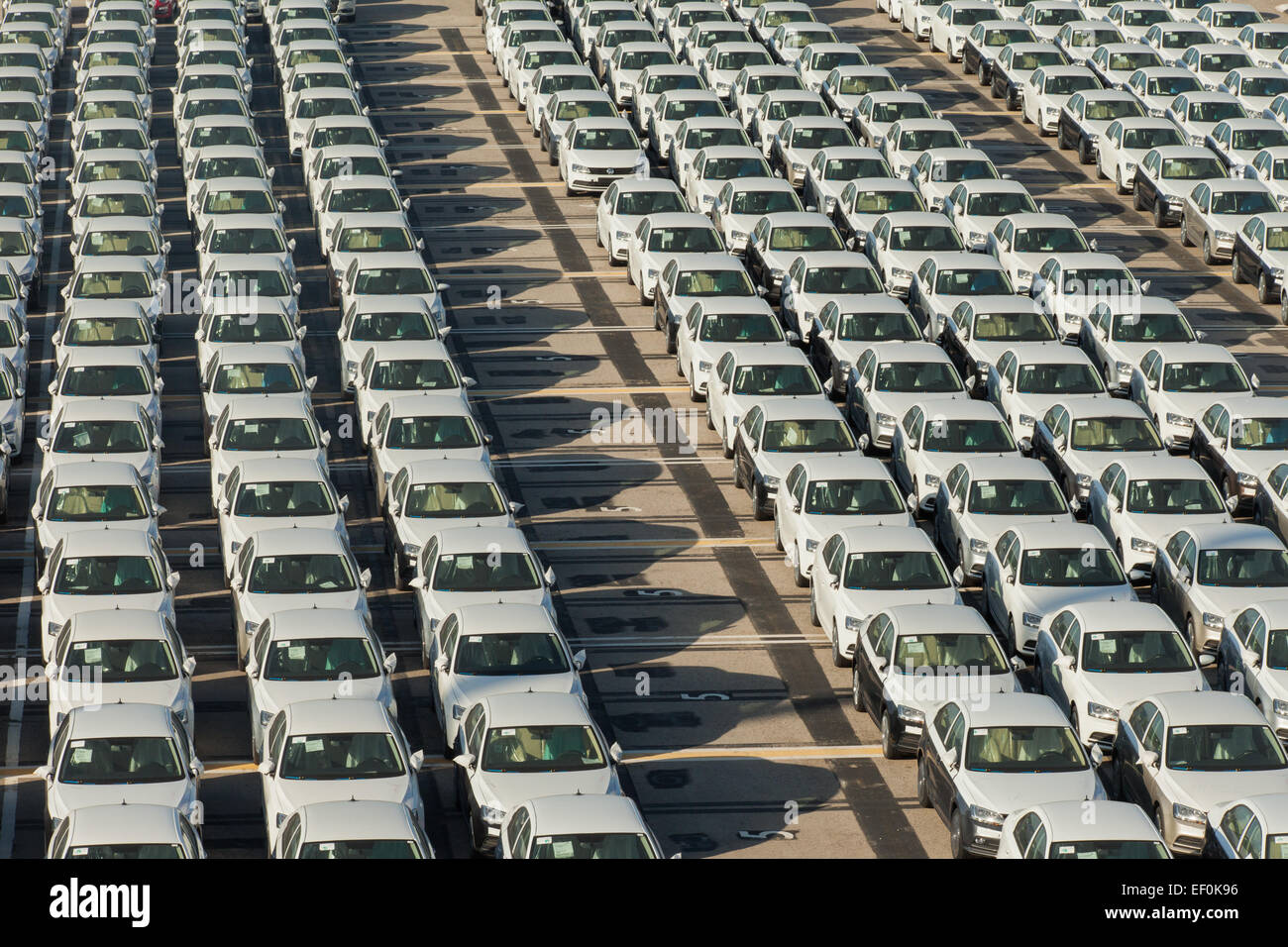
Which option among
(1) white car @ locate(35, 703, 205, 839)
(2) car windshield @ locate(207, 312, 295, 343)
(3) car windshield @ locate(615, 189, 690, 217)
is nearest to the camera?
(1) white car @ locate(35, 703, 205, 839)

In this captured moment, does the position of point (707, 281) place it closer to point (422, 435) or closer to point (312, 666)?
point (422, 435)

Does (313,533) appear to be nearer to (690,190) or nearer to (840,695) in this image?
(840,695)

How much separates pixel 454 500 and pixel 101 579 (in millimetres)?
4877

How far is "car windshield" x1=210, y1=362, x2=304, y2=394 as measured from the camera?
35500mm

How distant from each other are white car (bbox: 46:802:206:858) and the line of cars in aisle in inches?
301

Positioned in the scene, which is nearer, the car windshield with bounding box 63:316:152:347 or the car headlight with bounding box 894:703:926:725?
the car headlight with bounding box 894:703:926:725

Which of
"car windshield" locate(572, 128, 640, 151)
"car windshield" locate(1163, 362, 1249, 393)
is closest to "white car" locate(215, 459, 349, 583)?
"car windshield" locate(1163, 362, 1249, 393)

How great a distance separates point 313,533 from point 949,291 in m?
15.3

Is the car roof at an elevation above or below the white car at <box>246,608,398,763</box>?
above

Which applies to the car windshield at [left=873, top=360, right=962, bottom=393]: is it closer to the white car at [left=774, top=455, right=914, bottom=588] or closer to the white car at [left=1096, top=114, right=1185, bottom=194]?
the white car at [left=774, top=455, right=914, bottom=588]

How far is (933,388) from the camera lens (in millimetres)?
36531

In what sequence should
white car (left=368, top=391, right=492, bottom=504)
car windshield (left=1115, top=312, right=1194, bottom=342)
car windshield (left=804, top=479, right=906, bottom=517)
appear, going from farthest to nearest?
car windshield (left=1115, top=312, right=1194, bottom=342) < white car (left=368, top=391, right=492, bottom=504) < car windshield (left=804, top=479, right=906, bottom=517)

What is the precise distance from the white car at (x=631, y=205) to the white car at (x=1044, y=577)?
16.7 metres

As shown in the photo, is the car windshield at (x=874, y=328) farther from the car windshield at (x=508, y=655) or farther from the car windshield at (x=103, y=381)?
the car windshield at (x=508, y=655)
